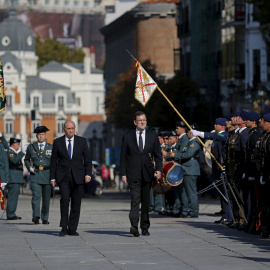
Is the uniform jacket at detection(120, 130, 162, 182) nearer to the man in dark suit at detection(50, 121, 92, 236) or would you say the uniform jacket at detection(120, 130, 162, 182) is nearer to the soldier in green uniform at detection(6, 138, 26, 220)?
the man in dark suit at detection(50, 121, 92, 236)

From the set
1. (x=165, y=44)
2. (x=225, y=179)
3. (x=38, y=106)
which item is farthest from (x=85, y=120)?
(x=225, y=179)

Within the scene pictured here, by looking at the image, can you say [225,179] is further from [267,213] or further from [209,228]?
[267,213]

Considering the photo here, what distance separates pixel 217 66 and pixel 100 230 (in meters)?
51.5

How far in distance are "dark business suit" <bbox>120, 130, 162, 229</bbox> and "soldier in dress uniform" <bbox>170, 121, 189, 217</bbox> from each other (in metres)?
5.18

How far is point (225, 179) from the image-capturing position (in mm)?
23359

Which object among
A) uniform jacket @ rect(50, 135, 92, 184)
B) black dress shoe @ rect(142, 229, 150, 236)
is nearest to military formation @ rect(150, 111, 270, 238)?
black dress shoe @ rect(142, 229, 150, 236)

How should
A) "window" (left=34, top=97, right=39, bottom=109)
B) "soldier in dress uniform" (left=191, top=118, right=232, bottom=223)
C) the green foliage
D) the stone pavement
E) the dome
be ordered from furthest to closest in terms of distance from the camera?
the dome → "window" (left=34, top=97, right=39, bottom=109) → the green foliage → "soldier in dress uniform" (left=191, top=118, right=232, bottom=223) → the stone pavement

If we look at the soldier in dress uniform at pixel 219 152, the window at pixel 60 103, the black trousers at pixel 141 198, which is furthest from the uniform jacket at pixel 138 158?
the window at pixel 60 103

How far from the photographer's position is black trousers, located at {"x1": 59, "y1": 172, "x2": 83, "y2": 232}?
69.9 feet

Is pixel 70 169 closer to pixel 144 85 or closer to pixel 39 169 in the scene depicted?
pixel 39 169

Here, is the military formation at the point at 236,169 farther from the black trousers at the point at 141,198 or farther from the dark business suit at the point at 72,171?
the dark business suit at the point at 72,171

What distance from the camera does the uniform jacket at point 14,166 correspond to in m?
27.9

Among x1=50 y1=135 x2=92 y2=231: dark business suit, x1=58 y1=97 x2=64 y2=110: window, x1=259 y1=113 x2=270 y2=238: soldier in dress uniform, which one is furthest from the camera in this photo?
x1=58 y1=97 x2=64 y2=110: window

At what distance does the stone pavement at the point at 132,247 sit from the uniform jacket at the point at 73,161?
97 cm
